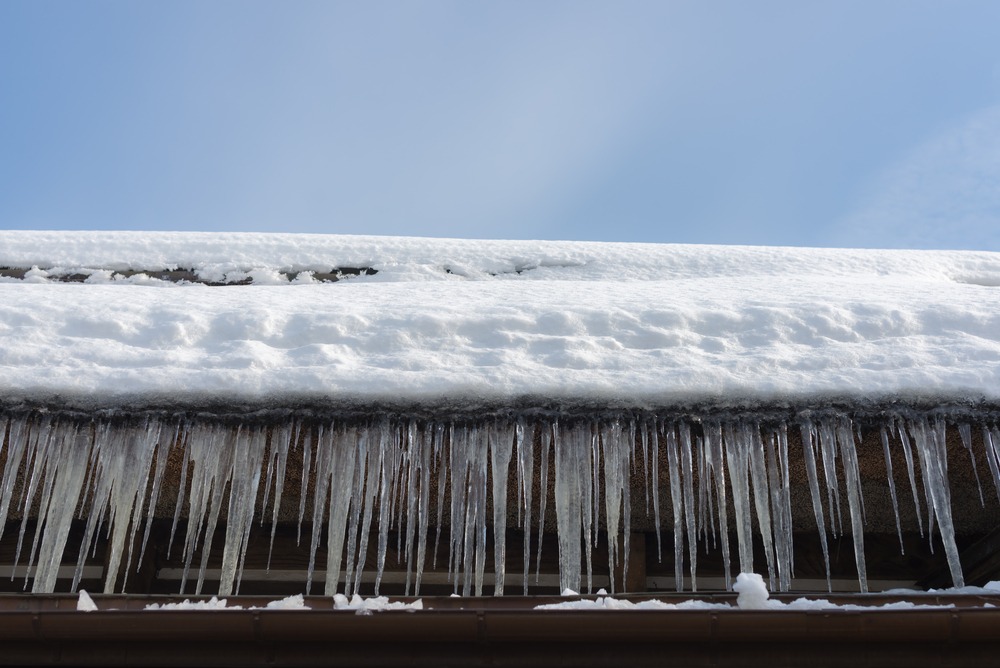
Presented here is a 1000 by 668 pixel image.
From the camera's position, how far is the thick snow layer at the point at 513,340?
257cm

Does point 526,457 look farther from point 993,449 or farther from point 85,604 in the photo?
point 993,449

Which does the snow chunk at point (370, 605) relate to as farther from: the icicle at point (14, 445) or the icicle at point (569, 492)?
the icicle at point (14, 445)

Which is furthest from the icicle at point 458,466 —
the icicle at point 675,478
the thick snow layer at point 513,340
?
the icicle at point 675,478

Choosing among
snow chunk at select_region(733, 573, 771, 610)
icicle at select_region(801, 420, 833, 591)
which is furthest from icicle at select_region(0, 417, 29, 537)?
icicle at select_region(801, 420, 833, 591)

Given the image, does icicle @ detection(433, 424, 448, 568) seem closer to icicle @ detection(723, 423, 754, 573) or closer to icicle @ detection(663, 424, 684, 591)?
icicle @ detection(663, 424, 684, 591)

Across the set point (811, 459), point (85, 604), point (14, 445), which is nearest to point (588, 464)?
point (811, 459)
